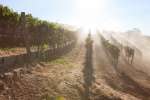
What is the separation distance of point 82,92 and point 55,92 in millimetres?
2769

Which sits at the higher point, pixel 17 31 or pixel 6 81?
pixel 17 31

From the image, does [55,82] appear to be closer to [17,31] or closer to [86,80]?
[86,80]

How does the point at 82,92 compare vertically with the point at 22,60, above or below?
below

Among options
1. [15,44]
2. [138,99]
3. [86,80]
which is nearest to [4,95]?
[86,80]

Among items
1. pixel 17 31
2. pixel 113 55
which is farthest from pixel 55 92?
pixel 113 55

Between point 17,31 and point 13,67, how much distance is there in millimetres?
21753

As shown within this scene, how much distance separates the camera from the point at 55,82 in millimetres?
21609

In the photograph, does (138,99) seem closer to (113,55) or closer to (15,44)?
(15,44)

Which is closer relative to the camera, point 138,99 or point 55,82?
point 55,82

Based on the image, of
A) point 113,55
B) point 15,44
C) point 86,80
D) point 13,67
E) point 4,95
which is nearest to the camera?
point 4,95

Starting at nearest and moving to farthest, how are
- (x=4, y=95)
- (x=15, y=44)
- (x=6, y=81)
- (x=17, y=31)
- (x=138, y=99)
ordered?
(x=4, y=95), (x=6, y=81), (x=138, y=99), (x=15, y=44), (x=17, y=31)

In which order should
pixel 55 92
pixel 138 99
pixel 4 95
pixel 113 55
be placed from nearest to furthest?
1. pixel 4 95
2. pixel 55 92
3. pixel 138 99
4. pixel 113 55

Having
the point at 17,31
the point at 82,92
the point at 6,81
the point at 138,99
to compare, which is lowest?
the point at 138,99

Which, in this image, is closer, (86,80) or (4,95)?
(4,95)
